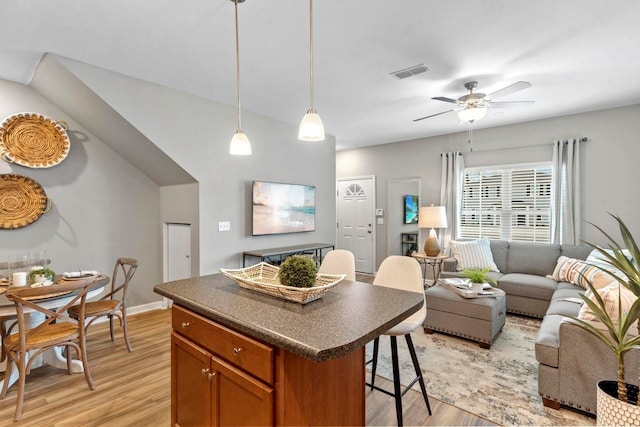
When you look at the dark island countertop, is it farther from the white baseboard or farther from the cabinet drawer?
the white baseboard

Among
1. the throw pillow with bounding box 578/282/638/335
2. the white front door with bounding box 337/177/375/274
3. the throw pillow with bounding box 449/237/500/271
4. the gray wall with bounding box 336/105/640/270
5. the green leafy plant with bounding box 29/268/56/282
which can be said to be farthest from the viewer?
the white front door with bounding box 337/177/375/274

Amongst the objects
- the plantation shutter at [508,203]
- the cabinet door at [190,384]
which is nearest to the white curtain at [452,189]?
the plantation shutter at [508,203]

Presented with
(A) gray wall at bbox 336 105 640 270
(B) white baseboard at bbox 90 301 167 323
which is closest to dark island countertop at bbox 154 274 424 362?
(B) white baseboard at bbox 90 301 167 323

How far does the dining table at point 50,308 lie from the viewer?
83.3 inches

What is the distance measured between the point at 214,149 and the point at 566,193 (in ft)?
16.2

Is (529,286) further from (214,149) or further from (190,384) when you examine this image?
(214,149)

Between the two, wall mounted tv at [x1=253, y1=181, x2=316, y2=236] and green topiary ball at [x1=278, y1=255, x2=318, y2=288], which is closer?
green topiary ball at [x1=278, y1=255, x2=318, y2=288]

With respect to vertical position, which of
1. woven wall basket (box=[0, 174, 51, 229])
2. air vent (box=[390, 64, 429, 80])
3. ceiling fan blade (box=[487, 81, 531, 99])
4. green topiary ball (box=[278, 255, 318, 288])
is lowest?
→ green topiary ball (box=[278, 255, 318, 288])

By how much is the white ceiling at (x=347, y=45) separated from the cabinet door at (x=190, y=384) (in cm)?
217

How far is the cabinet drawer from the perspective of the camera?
1.21 metres

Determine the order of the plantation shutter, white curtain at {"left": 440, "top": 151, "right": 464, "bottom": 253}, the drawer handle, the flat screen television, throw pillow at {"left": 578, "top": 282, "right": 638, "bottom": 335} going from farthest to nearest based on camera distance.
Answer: the flat screen television
white curtain at {"left": 440, "top": 151, "right": 464, "bottom": 253}
the plantation shutter
throw pillow at {"left": 578, "top": 282, "right": 638, "bottom": 335}
the drawer handle

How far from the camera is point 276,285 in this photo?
1.59m

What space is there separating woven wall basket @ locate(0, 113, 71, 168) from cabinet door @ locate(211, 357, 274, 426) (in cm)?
333

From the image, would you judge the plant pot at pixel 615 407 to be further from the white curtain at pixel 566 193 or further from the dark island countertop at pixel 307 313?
the white curtain at pixel 566 193
